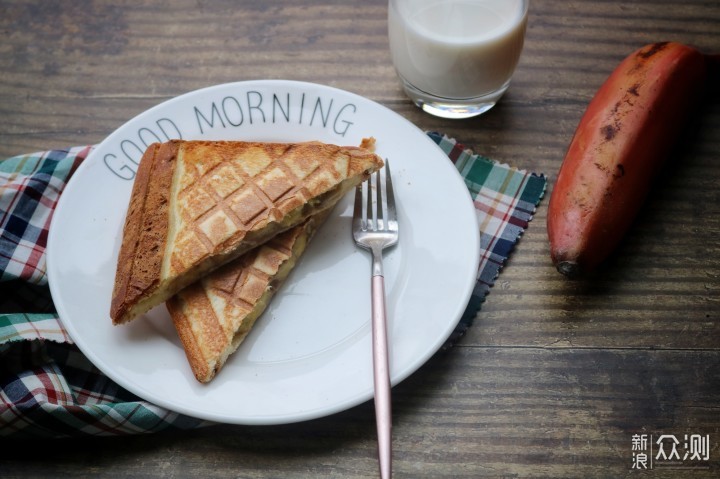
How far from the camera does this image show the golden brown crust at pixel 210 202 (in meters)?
1.74

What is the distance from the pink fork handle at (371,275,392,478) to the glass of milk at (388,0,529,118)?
25.1 inches

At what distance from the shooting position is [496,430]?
1651 mm

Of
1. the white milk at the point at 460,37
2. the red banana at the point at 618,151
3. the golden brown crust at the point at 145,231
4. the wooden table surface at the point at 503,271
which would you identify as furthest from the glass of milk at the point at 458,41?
the golden brown crust at the point at 145,231

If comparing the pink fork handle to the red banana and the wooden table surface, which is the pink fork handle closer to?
the wooden table surface

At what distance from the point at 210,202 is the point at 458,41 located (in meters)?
0.77

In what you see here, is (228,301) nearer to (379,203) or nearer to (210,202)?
(210,202)

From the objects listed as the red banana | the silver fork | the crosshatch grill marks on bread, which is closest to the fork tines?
the silver fork

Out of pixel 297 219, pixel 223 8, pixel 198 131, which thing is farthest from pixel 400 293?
pixel 223 8

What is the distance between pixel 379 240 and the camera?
1.84 meters

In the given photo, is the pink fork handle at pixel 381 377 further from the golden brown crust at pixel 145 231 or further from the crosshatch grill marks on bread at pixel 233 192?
the golden brown crust at pixel 145 231

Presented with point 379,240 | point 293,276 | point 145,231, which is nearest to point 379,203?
point 379,240

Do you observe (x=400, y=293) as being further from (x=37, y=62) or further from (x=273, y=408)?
(x=37, y=62)

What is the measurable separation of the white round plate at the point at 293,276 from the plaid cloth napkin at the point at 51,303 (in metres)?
0.09

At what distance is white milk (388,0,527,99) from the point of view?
1.94m
